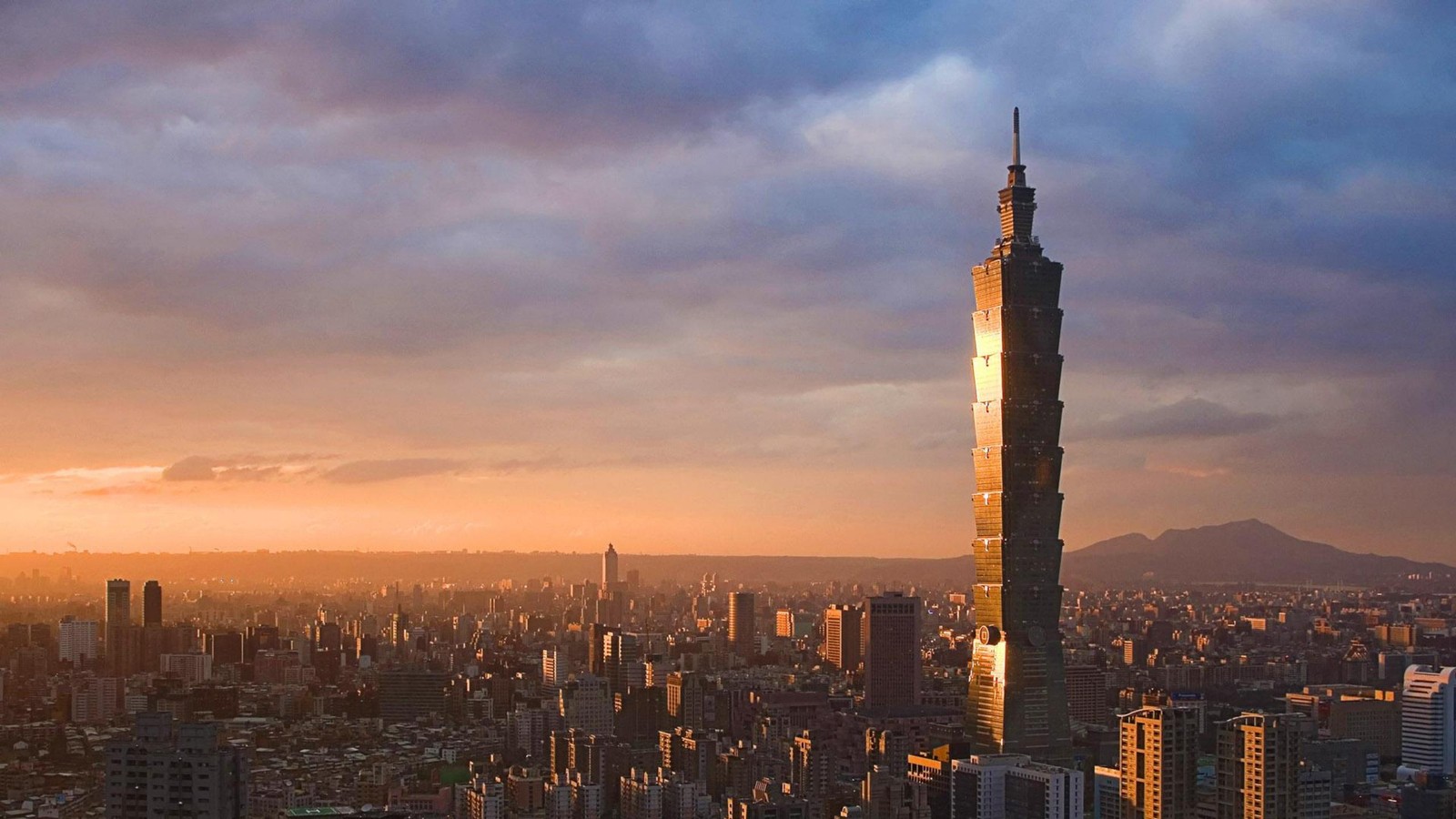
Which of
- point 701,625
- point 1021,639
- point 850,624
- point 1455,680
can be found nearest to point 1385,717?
point 1455,680

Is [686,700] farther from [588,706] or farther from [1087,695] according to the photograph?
[1087,695]

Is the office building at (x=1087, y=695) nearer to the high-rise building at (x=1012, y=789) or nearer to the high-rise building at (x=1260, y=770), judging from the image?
the high-rise building at (x=1012, y=789)

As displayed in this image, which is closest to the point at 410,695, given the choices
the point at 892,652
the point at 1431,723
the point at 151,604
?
the point at 892,652

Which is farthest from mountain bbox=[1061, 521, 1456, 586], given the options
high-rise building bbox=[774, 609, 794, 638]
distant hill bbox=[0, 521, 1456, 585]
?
high-rise building bbox=[774, 609, 794, 638]

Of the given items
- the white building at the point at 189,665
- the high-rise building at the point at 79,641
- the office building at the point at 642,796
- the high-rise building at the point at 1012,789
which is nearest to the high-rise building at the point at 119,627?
the high-rise building at the point at 79,641

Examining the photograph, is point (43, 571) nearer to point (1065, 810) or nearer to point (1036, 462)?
point (1036, 462)

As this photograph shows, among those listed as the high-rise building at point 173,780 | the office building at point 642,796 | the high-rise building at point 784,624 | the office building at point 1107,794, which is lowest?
the high-rise building at point 784,624
